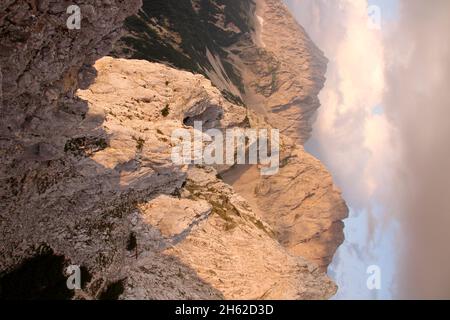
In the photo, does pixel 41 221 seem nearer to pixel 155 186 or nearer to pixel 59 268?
pixel 59 268

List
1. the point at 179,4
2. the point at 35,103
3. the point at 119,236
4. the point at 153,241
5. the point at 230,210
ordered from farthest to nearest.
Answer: the point at 179,4 → the point at 230,210 → the point at 153,241 → the point at 119,236 → the point at 35,103

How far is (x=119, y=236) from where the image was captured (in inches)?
963

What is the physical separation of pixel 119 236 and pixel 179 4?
88.7 metres

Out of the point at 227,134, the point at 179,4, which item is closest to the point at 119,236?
the point at 227,134

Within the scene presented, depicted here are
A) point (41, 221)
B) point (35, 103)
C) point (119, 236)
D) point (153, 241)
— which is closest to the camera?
point (35, 103)

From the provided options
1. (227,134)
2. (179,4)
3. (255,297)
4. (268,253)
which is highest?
(179,4)
